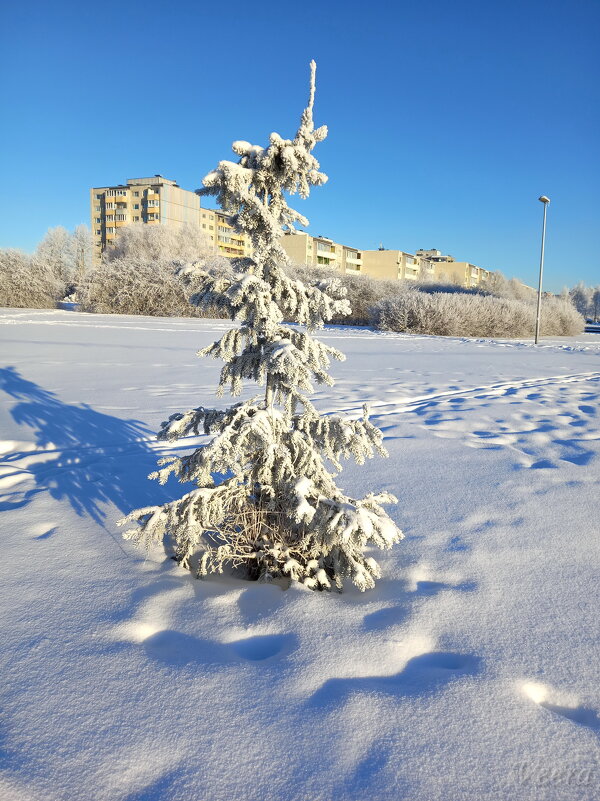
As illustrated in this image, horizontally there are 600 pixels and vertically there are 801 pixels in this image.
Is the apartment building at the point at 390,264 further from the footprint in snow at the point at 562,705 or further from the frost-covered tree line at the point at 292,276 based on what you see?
the footprint in snow at the point at 562,705

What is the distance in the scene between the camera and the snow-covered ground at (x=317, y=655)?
4.17 feet

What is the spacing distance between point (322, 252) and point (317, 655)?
92.4m

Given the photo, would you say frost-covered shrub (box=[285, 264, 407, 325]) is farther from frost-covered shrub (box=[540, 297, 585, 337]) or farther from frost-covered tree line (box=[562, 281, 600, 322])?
frost-covered tree line (box=[562, 281, 600, 322])

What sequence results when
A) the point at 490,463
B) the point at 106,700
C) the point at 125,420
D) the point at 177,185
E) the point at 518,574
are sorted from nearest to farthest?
the point at 106,700 → the point at 518,574 → the point at 490,463 → the point at 125,420 → the point at 177,185

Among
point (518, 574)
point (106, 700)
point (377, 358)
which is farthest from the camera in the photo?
point (377, 358)

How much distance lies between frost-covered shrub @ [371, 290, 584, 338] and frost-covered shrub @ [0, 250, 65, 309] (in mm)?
20344

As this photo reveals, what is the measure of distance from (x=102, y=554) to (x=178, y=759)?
129 cm

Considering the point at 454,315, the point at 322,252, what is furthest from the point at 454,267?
the point at 454,315

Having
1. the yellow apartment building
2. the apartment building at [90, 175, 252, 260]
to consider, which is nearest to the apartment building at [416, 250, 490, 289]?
the yellow apartment building

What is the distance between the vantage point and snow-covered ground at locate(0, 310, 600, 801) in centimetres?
127

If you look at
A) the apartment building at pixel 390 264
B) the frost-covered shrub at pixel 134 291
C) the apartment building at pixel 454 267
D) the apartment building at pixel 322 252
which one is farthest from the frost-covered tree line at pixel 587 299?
the frost-covered shrub at pixel 134 291

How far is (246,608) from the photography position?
78.3 inches

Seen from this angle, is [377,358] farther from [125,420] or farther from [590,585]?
[590,585]

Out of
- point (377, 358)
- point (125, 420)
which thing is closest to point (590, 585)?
point (125, 420)
